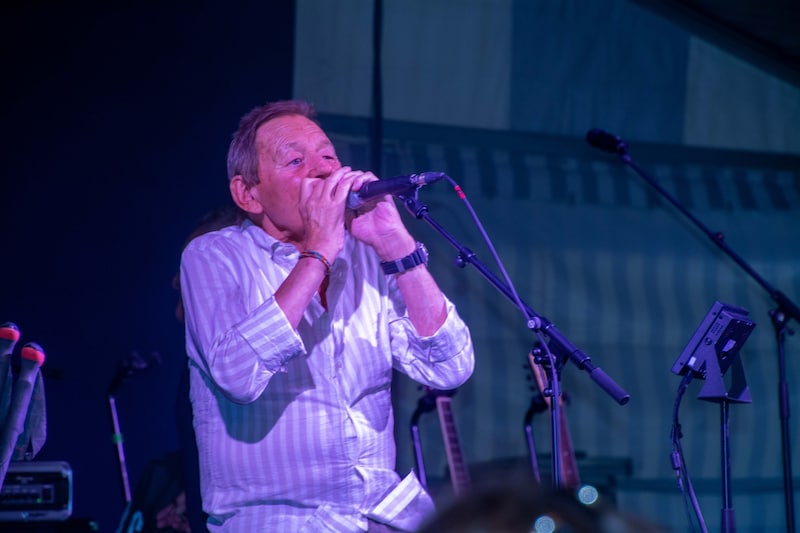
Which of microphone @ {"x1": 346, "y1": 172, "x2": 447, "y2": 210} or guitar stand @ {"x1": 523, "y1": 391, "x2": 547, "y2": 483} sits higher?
microphone @ {"x1": 346, "y1": 172, "x2": 447, "y2": 210}

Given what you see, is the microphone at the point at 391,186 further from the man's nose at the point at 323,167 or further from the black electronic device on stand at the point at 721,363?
the black electronic device on stand at the point at 721,363

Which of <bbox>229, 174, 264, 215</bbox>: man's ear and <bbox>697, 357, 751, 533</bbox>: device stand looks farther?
<bbox>697, 357, 751, 533</bbox>: device stand

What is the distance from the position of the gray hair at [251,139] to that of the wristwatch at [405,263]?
1.35ft

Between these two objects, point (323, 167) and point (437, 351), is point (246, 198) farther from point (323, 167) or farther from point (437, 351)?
point (437, 351)

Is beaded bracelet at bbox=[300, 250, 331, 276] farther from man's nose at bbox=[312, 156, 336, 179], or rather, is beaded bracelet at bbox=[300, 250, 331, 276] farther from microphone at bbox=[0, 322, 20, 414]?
microphone at bbox=[0, 322, 20, 414]

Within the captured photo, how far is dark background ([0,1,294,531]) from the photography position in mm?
3658

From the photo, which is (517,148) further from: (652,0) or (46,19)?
(46,19)

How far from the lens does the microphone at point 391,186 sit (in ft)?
6.28

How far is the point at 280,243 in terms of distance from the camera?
2.20 meters

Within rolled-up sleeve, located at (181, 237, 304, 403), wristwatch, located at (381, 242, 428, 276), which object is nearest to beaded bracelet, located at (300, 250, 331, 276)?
rolled-up sleeve, located at (181, 237, 304, 403)

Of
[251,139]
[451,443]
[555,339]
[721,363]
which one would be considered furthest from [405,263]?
[451,443]

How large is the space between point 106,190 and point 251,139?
1692 millimetres

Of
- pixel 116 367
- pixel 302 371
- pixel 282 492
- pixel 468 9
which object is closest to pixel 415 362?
pixel 302 371

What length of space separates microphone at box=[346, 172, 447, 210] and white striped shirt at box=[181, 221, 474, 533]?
0.92ft
